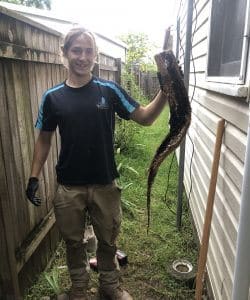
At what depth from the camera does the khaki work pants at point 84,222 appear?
102 inches

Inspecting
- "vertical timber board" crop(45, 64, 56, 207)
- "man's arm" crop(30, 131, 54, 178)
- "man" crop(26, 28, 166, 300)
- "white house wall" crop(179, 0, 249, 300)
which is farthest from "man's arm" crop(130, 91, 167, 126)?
"vertical timber board" crop(45, 64, 56, 207)

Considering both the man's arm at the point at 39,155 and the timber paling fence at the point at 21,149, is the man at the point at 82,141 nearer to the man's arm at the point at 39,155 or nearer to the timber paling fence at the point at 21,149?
the man's arm at the point at 39,155

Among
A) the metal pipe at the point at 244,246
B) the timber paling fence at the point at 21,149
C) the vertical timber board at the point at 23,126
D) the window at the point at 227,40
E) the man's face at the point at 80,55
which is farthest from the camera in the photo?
the vertical timber board at the point at 23,126

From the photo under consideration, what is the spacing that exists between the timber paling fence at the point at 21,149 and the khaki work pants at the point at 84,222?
0.32m

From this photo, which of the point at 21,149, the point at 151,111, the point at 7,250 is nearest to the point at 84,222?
the point at 7,250

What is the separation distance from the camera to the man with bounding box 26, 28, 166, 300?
2.43 m

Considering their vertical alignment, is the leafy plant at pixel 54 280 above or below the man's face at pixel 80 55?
below

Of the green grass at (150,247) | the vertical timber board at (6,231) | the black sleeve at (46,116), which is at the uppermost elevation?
the black sleeve at (46,116)

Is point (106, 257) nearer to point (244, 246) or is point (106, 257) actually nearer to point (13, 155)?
point (13, 155)

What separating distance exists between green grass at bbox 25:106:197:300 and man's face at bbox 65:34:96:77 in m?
1.79

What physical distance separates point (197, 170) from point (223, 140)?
5.12ft

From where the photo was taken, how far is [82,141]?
2461 mm

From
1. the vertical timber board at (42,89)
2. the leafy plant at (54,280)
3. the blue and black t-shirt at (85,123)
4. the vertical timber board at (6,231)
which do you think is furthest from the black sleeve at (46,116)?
the leafy plant at (54,280)

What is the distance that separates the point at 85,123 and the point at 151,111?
47 cm
